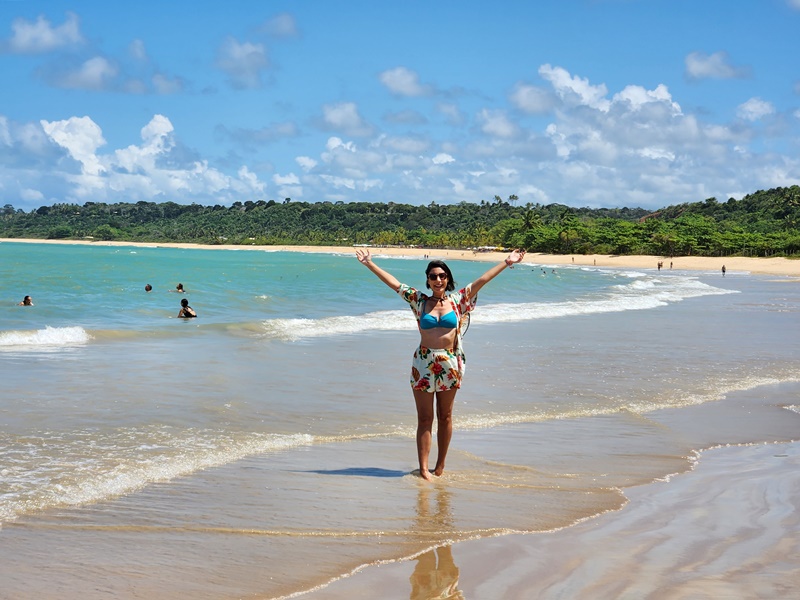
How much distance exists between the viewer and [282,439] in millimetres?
8852

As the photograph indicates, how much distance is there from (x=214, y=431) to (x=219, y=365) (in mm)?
5485

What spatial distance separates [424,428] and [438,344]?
2.48ft

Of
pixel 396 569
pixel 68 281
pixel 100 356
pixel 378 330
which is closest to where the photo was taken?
pixel 396 569

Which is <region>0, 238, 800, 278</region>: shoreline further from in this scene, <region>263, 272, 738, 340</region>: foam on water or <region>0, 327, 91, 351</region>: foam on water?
<region>0, 327, 91, 351</region>: foam on water

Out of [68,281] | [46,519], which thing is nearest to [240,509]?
[46,519]

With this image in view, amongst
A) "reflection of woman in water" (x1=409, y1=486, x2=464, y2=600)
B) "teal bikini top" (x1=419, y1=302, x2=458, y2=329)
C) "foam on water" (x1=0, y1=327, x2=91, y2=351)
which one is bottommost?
"reflection of woman in water" (x1=409, y1=486, x2=464, y2=600)

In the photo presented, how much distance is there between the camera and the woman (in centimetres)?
704

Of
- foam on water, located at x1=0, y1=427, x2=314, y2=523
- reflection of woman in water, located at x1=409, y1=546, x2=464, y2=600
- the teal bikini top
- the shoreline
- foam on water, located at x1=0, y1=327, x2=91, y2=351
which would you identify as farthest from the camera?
the shoreline

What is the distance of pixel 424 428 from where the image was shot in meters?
7.23

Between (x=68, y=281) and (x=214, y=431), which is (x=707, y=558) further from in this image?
(x=68, y=281)

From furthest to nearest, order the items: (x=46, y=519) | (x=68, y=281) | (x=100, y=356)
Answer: (x=68, y=281), (x=100, y=356), (x=46, y=519)

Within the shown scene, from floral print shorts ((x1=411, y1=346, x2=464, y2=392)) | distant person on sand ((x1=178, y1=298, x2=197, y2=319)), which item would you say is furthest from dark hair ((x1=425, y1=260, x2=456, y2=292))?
distant person on sand ((x1=178, y1=298, x2=197, y2=319))

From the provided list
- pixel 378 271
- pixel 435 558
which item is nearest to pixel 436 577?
pixel 435 558

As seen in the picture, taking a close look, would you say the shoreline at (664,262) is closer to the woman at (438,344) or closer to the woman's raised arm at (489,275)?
the woman's raised arm at (489,275)
